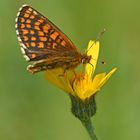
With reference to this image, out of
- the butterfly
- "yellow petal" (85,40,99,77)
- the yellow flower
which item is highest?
the butterfly

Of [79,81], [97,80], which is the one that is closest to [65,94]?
[79,81]

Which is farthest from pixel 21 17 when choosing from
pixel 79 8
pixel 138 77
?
pixel 79 8

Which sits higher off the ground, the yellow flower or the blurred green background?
the yellow flower

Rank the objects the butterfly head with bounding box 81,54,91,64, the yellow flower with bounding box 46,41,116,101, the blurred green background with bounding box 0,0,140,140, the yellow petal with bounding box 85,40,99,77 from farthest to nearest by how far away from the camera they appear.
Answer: the blurred green background with bounding box 0,0,140,140
the yellow petal with bounding box 85,40,99,77
the butterfly head with bounding box 81,54,91,64
the yellow flower with bounding box 46,41,116,101

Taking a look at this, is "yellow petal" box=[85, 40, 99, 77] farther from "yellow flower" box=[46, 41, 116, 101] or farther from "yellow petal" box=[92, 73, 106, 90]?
"yellow petal" box=[92, 73, 106, 90]

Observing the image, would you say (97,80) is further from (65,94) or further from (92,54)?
(65,94)

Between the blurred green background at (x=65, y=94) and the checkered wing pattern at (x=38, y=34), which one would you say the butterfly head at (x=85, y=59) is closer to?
the checkered wing pattern at (x=38, y=34)

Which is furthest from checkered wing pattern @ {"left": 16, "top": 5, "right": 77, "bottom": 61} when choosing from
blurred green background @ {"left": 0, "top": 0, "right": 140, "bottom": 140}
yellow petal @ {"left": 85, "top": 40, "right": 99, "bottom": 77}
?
blurred green background @ {"left": 0, "top": 0, "right": 140, "bottom": 140}
